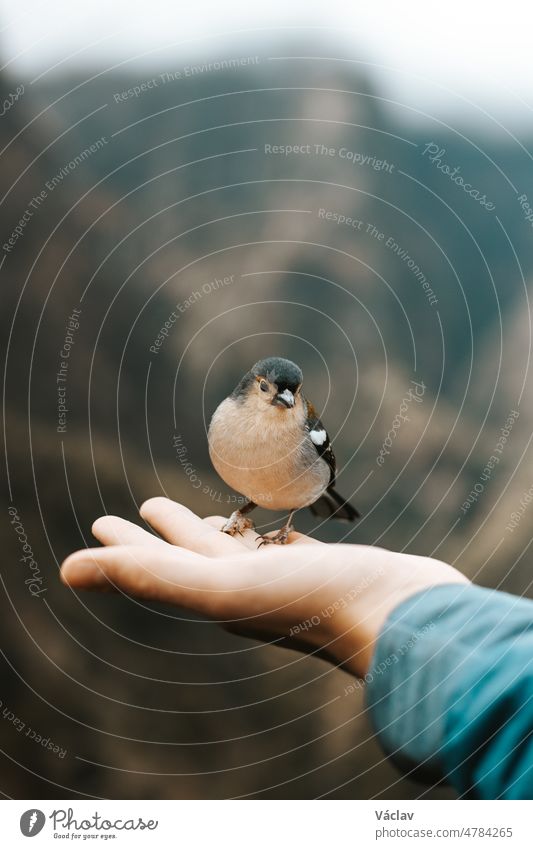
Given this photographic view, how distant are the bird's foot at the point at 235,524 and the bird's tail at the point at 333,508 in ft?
0.33

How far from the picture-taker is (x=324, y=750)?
894 mm

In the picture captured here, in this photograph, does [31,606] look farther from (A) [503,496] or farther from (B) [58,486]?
(A) [503,496]

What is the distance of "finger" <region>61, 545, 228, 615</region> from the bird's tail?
0.22 m

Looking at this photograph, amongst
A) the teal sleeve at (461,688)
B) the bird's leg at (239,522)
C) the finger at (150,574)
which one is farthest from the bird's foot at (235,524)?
the teal sleeve at (461,688)

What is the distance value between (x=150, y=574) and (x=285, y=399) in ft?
0.89

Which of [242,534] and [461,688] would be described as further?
[242,534]

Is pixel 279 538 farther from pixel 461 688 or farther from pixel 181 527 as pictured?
pixel 461 688

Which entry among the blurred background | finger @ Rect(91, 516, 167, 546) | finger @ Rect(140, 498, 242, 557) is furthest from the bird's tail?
finger @ Rect(91, 516, 167, 546)

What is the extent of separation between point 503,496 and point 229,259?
0.51 meters

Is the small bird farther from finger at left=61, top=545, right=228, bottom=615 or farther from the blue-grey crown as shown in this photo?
finger at left=61, top=545, right=228, bottom=615

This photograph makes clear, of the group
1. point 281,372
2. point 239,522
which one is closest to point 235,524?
point 239,522

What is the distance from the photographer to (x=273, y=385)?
85cm

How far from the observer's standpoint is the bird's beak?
0.84 m

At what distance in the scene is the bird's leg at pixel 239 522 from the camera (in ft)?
2.97
